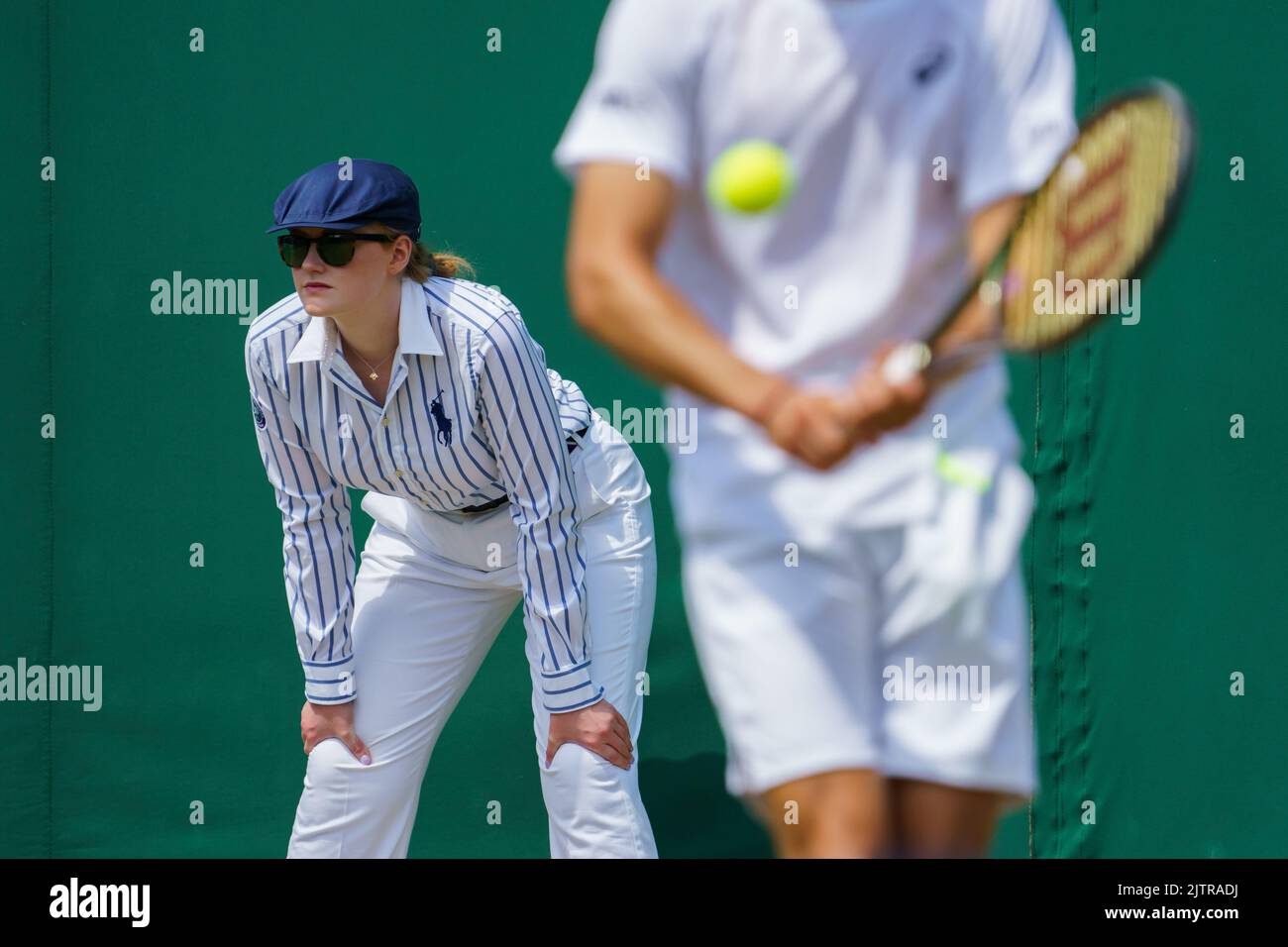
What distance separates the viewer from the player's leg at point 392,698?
97.5 inches

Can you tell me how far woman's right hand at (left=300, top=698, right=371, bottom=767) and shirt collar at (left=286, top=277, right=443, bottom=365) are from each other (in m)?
0.53

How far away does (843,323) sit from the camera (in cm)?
167

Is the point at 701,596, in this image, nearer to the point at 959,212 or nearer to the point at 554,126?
the point at 959,212

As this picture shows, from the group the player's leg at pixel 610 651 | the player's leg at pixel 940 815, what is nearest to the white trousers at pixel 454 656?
the player's leg at pixel 610 651

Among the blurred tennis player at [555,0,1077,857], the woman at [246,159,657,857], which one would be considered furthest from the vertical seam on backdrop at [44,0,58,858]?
the blurred tennis player at [555,0,1077,857]

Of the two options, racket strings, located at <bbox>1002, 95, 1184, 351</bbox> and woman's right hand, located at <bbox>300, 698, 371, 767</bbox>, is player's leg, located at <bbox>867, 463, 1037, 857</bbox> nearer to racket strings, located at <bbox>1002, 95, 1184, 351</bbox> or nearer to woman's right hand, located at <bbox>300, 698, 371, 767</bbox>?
racket strings, located at <bbox>1002, 95, 1184, 351</bbox>

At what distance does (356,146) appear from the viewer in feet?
9.80

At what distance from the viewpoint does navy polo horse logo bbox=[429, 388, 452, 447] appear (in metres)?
2.35

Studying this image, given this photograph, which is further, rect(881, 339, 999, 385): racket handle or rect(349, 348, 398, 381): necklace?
rect(349, 348, 398, 381): necklace

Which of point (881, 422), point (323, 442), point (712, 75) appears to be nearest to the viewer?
point (881, 422)

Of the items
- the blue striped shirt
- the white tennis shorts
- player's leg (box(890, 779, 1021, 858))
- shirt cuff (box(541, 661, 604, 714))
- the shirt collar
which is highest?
the shirt collar

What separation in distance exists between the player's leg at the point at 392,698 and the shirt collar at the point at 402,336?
385 mm
